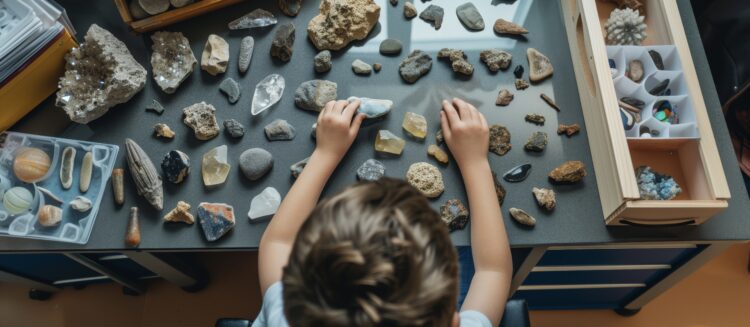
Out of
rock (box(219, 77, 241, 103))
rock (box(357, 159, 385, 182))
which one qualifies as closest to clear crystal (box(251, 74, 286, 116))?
rock (box(219, 77, 241, 103))

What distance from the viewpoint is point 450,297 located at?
0.69m

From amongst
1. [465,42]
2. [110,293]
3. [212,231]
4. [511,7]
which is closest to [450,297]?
[212,231]

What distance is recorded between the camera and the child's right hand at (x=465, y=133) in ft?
3.53

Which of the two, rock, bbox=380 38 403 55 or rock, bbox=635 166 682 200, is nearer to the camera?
rock, bbox=635 166 682 200

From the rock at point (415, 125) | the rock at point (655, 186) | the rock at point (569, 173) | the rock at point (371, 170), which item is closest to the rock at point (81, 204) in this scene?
the rock at point (371, 170)

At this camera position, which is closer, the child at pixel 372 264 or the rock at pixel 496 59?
the child at pixel 372 264

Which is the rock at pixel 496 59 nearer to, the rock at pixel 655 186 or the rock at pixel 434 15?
the rock at pixel 434 15

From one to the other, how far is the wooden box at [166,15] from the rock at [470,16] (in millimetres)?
521

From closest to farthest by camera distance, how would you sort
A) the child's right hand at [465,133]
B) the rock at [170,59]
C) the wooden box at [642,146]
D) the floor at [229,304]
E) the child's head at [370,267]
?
1. the child's head at [370,267]
2. the wooden box at [642,146]
3. the child's right hand at [465,133]
4. the rock at [170,59]
5. the floor at [229,304]

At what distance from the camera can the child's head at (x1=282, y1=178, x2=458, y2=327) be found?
645 millimetres

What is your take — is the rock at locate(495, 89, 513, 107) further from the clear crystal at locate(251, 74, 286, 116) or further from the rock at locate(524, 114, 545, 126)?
the clear crystal at locate(251, 74, 286, 116)

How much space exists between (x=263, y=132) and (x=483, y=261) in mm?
510

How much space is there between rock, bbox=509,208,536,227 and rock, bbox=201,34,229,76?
0.68m

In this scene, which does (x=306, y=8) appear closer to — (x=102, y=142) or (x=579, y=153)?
(x=102, y=142)
